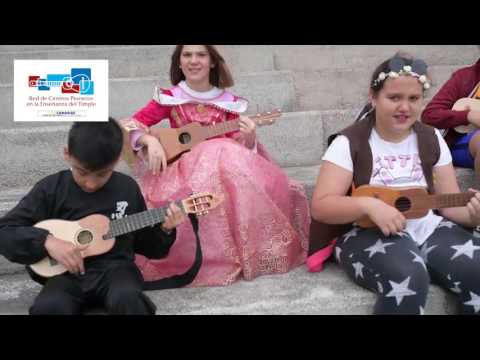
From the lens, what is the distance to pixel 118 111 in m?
3.06

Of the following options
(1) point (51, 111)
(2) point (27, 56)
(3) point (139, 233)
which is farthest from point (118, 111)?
(3) point (139, 233)

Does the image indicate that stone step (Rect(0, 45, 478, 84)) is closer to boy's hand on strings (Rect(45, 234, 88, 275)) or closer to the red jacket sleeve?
the red jacket sleeve

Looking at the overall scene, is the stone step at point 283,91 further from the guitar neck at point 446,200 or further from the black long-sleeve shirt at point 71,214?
the guitar neck at point 446,200

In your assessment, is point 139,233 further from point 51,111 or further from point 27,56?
point 27,56

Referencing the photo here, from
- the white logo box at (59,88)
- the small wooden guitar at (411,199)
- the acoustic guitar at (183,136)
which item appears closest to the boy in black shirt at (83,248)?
the white logo box at (59,88)

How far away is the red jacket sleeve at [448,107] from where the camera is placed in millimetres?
2459

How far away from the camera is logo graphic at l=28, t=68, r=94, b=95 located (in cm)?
196

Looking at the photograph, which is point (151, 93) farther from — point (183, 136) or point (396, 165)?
point (396, 165)

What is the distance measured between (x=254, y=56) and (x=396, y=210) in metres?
2.12

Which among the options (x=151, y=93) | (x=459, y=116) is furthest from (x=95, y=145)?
(x=459, y=116)

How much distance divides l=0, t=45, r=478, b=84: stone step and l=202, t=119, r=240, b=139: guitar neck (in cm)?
127

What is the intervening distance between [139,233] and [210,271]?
1.00 ft

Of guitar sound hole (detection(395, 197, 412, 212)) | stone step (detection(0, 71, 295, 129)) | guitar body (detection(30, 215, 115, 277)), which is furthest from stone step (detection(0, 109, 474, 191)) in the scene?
guitar sound hole (detection(395, 197, 412, 212))
